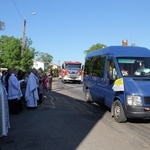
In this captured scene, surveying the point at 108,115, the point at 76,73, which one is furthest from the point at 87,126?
the point at 76,73

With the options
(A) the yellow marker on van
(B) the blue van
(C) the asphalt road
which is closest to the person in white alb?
(C) the asphalt road

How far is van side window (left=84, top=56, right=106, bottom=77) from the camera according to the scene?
11869 mm

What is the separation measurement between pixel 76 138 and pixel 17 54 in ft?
124

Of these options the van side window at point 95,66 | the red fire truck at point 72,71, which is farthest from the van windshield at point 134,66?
the red fire truck at point 72,71

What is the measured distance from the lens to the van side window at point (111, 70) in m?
10.1

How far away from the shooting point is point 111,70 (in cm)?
1038

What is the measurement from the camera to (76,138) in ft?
23.6

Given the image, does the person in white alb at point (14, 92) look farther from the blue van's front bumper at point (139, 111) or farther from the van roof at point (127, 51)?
the blue van's front bumper at point (139, 111)

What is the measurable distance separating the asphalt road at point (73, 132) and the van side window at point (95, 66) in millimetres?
1912

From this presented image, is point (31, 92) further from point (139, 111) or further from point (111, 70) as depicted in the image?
point (139, 111)

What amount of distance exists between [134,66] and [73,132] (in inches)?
143

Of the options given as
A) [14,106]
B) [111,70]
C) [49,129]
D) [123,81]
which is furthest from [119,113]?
[14,106]

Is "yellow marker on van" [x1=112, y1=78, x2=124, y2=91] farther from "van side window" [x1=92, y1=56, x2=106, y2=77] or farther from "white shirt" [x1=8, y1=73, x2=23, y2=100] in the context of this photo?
"white shirt" [x1=8, y1=73, x2=23, y2=100]

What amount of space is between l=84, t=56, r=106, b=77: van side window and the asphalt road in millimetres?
1912
